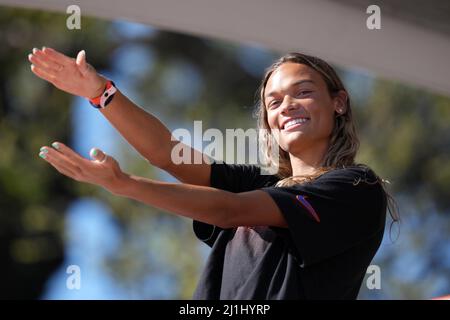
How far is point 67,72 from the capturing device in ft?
7.86

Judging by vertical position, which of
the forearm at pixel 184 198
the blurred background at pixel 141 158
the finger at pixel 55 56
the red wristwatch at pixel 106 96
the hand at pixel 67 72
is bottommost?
the blurred background at pixel 141 158

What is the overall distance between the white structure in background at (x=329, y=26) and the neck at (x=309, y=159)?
5.84 feet

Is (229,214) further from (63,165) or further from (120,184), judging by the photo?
(63,165)

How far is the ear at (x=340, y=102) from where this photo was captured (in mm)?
2586

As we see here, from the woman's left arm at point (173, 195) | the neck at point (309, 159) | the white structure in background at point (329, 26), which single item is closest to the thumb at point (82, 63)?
the woman's left arm at point (173, 195)

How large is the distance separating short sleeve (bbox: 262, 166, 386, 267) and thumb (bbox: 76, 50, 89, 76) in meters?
0.64

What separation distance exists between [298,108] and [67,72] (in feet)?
2.22

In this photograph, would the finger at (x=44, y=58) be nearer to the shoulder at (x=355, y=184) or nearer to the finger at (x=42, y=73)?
the finger at (x=42, y=73)

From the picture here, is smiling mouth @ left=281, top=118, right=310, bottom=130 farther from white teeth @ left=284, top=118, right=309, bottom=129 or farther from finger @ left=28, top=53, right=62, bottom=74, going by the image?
finger @ left=28, top=53, right=62, bottom=74

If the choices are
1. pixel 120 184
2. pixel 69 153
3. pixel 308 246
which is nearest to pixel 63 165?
pixel 69 153

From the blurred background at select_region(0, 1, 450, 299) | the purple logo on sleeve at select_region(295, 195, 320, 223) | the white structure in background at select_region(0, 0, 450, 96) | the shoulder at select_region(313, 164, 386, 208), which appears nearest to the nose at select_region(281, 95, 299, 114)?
the shoulder at select_region(313, 164, 386, 208)

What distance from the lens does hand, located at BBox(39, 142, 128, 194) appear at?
1969 millimetres

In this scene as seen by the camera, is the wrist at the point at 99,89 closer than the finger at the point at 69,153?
No
